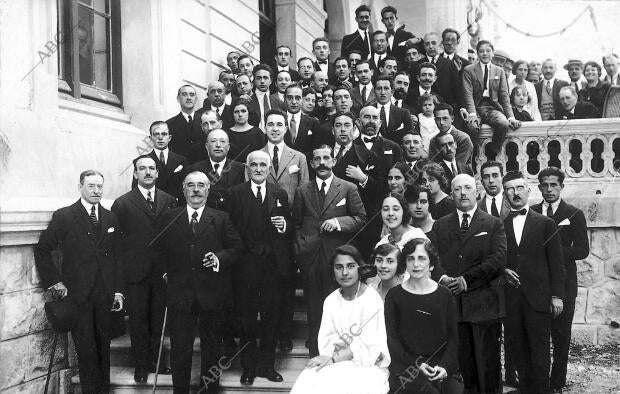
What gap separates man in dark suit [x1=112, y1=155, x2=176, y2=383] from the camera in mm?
5656

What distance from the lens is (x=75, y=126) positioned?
6617 mm

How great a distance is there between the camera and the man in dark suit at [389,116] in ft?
23.3

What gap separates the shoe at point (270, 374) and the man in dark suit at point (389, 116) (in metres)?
2.69

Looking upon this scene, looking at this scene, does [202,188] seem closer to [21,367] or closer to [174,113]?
[21,367]

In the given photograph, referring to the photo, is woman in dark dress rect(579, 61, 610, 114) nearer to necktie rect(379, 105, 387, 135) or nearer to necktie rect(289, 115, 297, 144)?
necktie rect(379, 105, 387, 135)

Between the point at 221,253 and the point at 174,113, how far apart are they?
3435mm

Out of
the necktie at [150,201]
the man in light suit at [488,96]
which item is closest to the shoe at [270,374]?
the necktie at [150,201]

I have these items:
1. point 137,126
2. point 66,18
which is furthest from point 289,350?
point 66,18

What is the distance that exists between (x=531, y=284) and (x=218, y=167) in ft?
9.18

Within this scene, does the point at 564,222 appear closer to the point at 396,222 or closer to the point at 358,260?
the point at 396,222

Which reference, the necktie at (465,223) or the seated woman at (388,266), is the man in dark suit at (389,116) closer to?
the necktie at (465,223)

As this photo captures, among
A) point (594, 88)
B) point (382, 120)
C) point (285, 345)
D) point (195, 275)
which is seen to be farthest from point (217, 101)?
point (594, 88)

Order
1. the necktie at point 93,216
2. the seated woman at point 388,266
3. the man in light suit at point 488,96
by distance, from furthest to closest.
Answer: the man in light suit at point 488,96, the necktie at point 93,216, the seated woman at point 388,266

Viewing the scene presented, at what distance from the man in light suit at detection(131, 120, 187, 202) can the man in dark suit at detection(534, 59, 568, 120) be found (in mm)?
5456
